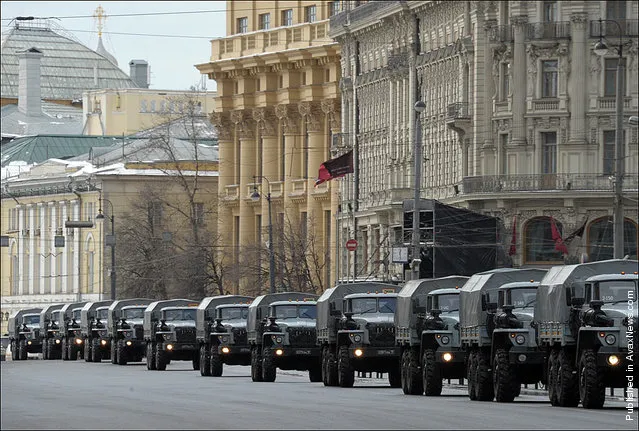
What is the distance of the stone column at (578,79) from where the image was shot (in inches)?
3452

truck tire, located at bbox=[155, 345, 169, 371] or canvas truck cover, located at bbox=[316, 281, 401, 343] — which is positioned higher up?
canvas truck cover, located at bbox=[316, 281, 401, 343]

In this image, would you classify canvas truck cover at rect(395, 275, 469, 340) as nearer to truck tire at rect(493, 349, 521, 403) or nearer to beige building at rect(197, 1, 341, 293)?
truck tire at rect(493, 349, 521, 403)

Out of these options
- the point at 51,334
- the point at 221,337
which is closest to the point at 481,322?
the point at 221,337

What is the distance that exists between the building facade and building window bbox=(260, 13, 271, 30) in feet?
99.2

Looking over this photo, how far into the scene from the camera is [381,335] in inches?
1912

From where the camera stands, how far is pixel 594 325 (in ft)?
121

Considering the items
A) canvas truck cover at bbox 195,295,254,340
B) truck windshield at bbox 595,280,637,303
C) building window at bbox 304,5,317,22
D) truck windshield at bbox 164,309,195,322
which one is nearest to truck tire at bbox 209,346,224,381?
canvas truck cover at bbox 195,295,254,340

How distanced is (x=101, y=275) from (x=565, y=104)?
66404mm

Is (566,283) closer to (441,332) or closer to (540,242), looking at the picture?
(441,332)

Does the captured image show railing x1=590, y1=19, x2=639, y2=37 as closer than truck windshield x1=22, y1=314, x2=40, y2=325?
Yes

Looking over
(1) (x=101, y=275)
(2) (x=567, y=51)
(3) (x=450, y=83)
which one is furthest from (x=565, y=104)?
(1) (x=101, y=275)

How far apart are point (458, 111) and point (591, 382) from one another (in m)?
57.3

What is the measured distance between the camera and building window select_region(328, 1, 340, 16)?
11792cm

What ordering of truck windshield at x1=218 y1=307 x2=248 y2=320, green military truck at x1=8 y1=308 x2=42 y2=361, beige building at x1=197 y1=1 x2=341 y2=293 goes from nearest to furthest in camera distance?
truck windshield at x1=218 y1=307 x2=248 y2=320, green military truck at x1=8 y1=308 x2=42 y2=361, beige building at x1=197 y1=1 x2=341 y2=293
